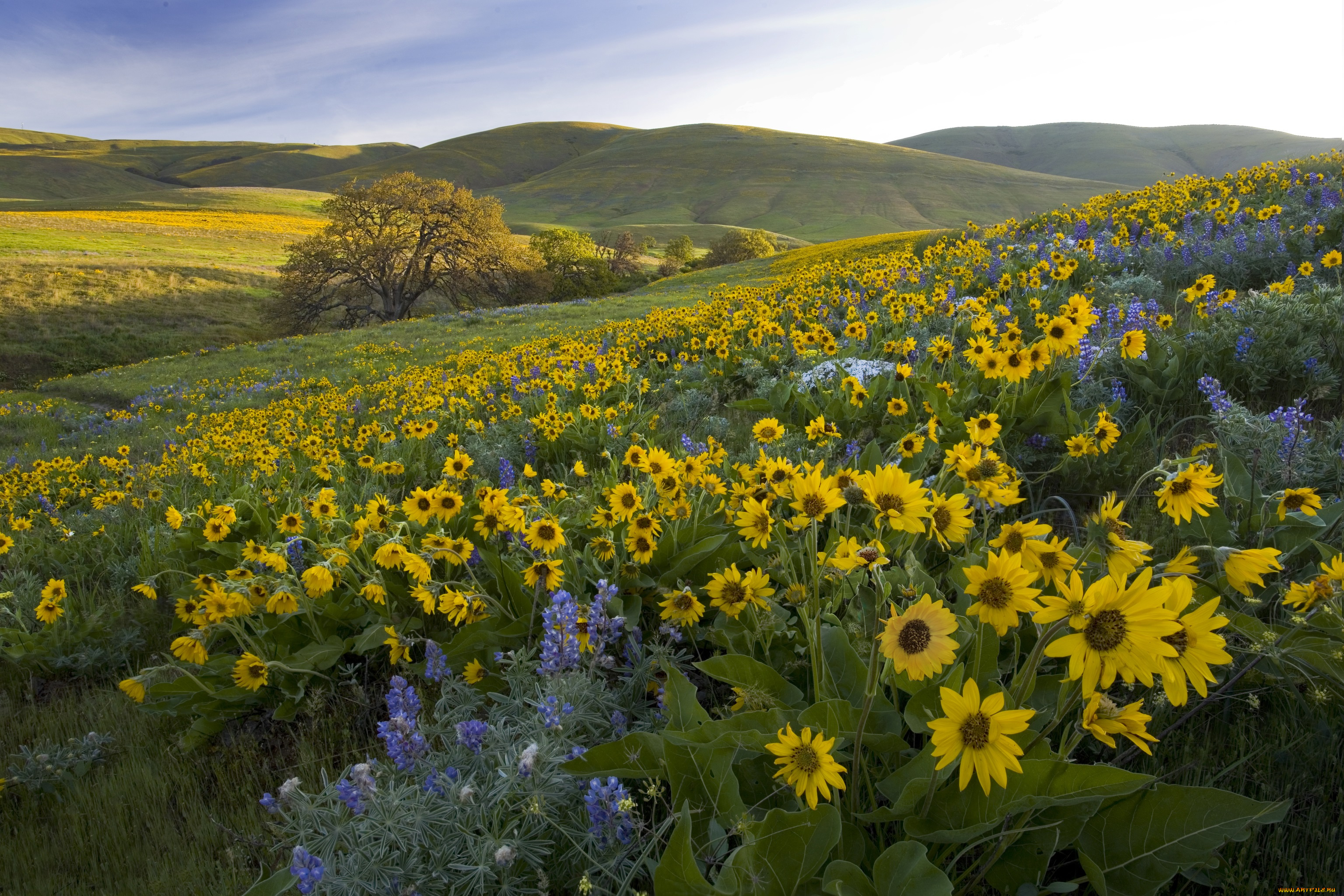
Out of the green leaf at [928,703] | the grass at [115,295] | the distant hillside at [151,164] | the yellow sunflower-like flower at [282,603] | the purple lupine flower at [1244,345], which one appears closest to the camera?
the green leaf at [928,703]

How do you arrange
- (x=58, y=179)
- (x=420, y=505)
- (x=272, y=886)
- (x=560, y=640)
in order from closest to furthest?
(x=272, y=886) → (x=560, y=640) → (x=420, y=505) → (x=58, y=179)

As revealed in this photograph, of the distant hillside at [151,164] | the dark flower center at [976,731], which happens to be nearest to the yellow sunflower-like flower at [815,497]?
the dark flower center at [976,731]

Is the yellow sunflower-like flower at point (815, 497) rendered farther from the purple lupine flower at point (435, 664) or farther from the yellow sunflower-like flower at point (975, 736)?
the purple lupine flower at point (435, 664)

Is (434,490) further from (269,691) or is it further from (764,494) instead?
(764,494)

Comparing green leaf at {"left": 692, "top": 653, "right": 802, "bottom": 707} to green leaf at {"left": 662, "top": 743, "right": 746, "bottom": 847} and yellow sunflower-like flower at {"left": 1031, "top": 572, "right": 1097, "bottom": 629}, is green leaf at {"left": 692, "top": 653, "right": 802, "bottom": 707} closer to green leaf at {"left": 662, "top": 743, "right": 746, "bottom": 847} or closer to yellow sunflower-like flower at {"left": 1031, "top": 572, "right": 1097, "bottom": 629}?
green leaf at {"left": 662, "top": 743, "right": 746, "bottom": 847}

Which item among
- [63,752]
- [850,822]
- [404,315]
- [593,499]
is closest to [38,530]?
[63,752]

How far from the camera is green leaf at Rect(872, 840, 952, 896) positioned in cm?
120

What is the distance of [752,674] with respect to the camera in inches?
69.3

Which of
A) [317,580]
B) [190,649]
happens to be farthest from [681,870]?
[190,649]

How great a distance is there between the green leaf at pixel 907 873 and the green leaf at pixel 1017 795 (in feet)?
0.33

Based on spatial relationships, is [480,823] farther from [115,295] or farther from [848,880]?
[115,295]

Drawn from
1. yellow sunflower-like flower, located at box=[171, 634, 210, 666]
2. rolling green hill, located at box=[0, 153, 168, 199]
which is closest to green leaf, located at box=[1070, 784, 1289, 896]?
yellow sunflower-like flower, located at box=[171, 634, 210, 666]

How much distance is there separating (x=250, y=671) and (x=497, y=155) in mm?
182942

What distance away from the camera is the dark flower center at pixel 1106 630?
1043 mm
